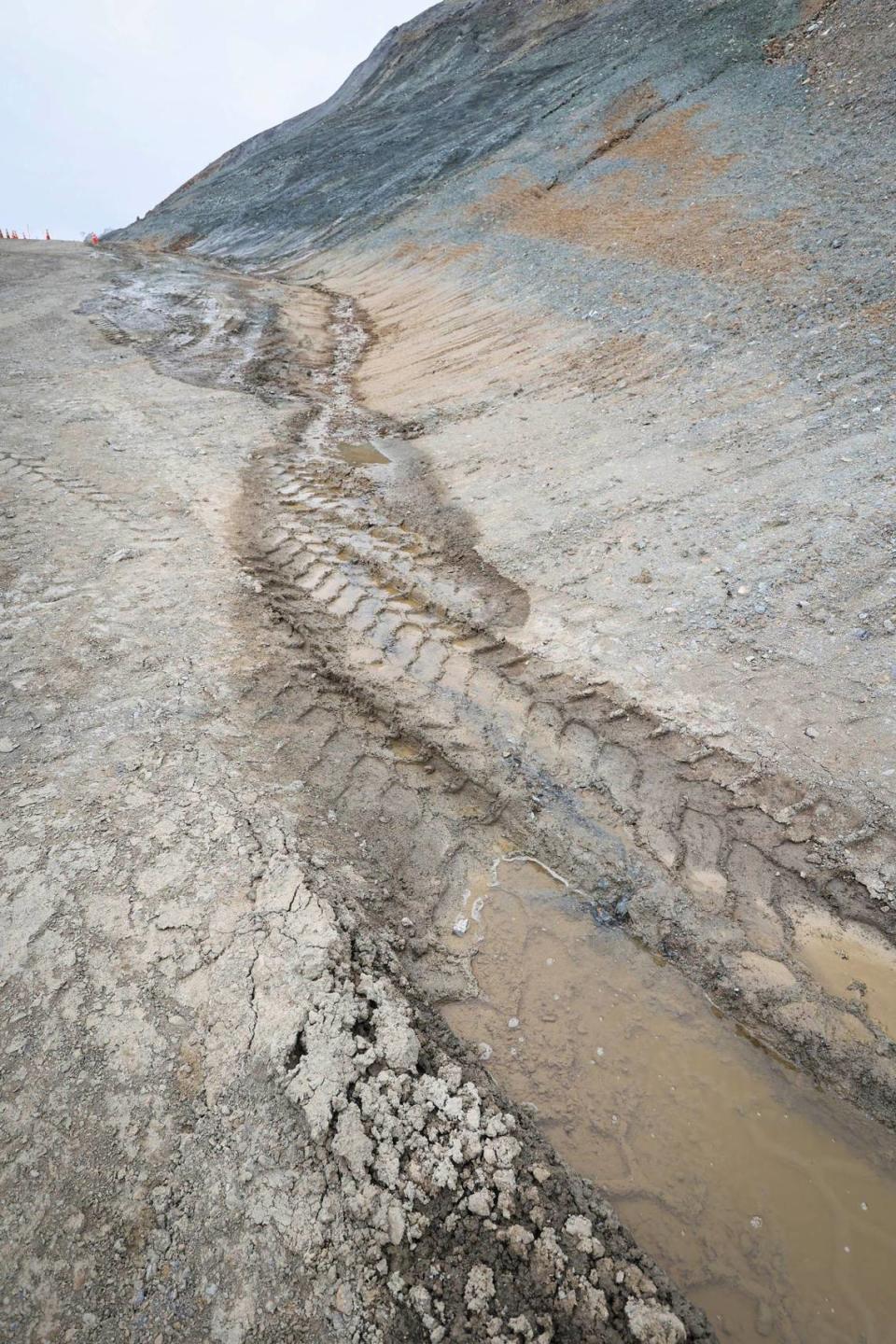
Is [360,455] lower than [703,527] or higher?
higher

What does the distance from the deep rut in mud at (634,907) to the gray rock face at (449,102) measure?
13.3 meters

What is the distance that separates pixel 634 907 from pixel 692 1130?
2.81 feet

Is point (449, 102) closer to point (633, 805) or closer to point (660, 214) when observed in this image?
point (660, 214)

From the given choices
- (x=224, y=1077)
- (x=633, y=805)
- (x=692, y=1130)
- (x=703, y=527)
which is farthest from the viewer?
(x=703, y=527)

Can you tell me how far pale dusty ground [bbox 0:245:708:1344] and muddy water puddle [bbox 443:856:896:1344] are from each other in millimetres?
220

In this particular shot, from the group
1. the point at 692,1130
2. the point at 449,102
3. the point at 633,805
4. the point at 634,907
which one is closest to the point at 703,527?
the point at 633,805

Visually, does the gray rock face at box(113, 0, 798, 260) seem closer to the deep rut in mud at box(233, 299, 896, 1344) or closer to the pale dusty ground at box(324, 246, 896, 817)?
the pale dusty ground at box(324, 246, 896, 817)

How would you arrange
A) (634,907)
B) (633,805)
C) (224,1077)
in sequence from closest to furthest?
1. (224,1077)
2. (634,907)
3. (633,805)

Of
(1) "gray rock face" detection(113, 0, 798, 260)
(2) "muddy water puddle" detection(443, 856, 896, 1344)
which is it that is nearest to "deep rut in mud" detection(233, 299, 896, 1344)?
(2) "muddy water puddle" detection(443, 856, 896, 1344)

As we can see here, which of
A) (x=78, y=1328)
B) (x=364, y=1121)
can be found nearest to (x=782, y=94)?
(x=364, y=1121)

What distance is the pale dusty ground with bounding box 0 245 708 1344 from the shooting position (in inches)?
70.2

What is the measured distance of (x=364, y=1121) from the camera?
6.77ft

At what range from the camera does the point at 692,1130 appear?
2363mm

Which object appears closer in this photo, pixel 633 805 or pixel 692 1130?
pixel 692 1130
